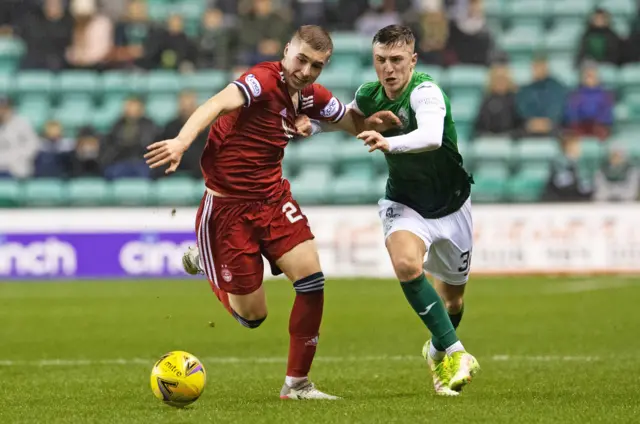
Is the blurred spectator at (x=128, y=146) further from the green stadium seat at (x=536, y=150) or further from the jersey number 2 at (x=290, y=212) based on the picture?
the jersey number 2 at (x=290, y=212)

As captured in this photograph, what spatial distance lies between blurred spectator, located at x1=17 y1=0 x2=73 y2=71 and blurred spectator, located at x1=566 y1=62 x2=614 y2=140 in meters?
8.55

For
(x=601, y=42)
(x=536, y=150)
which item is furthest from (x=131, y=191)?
(x=601, y=42)

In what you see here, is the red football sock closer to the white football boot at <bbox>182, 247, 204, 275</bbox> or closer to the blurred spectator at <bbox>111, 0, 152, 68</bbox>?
the white football boot at <bbox>182, 247, 204, 275</bbox>

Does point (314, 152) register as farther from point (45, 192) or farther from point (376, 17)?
point (45, 192)

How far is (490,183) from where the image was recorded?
62.4 ft

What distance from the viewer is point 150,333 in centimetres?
1203

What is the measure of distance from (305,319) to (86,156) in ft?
40.2

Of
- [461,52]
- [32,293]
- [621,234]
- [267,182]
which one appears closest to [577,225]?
[621,234]

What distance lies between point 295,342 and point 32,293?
9.54 meters

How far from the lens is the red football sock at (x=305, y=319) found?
24.9ft

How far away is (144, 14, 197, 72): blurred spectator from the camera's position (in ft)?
67.2

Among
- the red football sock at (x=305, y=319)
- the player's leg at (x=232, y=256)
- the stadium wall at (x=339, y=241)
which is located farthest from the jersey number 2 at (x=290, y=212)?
the stadium wall at (x=339, y=241)

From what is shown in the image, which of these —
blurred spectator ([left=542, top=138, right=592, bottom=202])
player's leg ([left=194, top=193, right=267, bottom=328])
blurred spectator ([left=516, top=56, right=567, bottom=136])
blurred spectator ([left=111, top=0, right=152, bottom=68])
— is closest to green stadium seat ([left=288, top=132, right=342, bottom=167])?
blurred spectator ([left=516, top=56, right=567, bottom=136])

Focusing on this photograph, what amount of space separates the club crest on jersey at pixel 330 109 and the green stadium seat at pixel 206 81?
41.1 feet
